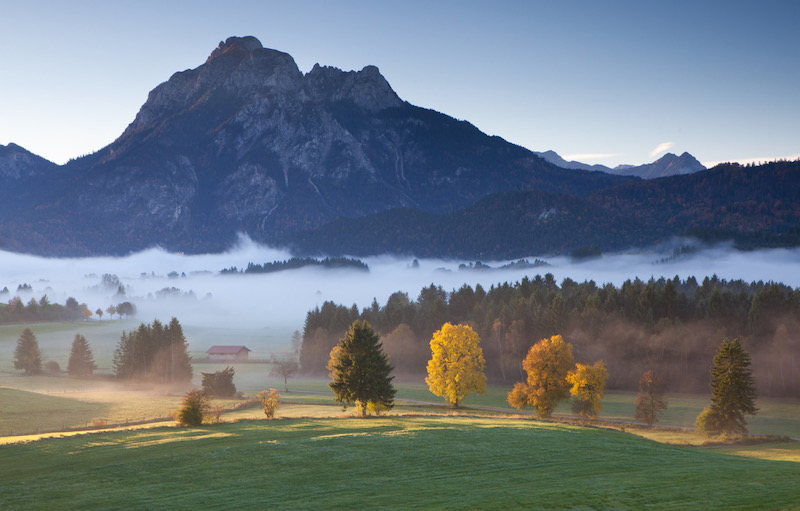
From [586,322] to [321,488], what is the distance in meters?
105

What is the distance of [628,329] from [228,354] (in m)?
121

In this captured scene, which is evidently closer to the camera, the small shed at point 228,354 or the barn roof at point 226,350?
the small shed at point 228,354

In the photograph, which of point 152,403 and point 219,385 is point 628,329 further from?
point 152,403

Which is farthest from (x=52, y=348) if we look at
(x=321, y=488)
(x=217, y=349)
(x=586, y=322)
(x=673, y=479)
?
(x=673, y=479)

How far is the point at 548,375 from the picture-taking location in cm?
7688

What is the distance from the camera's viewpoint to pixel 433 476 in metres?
33.9

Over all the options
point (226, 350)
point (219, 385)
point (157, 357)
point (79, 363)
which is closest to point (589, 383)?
point (219, 385)

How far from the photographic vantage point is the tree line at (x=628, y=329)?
113875 millimetres

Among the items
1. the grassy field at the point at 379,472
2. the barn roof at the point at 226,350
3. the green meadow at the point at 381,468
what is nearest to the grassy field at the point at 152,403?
the green meadow at the point at 381,468

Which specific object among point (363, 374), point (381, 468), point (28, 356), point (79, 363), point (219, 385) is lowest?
point (219, 385)

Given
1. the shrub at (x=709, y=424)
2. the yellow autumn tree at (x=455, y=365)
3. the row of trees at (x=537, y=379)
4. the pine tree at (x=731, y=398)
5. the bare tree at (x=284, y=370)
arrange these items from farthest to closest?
1. the bare tree at (x=284, y=370)
2. the yellow autumn tree at (x=455, y=365)
3. the row of trees at (x=537, y=379)
4. the shrub at (x=709, y=424)
5. the pine tree at (x=731, y=398)

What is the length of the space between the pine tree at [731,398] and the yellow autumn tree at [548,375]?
17.7 m

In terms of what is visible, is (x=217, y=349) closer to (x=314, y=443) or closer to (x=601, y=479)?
(x=314, y=443)

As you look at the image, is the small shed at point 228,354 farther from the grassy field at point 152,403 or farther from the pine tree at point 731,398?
the pine tree at point 731,398
